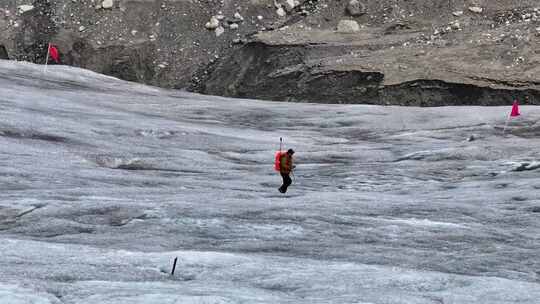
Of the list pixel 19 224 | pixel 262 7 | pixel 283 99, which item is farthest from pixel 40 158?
pixel 262 7

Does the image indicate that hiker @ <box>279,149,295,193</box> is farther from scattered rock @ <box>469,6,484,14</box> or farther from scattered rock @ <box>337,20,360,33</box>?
scattered rock @ <box>469,6,484,14</box>

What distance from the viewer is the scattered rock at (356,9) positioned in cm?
4303

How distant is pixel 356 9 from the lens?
43062 millimetres

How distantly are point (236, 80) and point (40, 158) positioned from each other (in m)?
22.1

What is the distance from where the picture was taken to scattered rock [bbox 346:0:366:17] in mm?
43031

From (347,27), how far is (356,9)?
1.51 m

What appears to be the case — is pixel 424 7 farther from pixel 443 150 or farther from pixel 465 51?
pixel 443 150

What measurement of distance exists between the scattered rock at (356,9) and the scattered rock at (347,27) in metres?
0.95

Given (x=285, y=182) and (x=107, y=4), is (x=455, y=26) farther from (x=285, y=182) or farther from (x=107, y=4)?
(x=285, y=182)

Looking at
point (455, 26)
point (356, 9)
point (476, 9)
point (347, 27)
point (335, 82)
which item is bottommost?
point (335, 82)

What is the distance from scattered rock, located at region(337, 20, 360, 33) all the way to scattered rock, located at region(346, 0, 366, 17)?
3.11 ft

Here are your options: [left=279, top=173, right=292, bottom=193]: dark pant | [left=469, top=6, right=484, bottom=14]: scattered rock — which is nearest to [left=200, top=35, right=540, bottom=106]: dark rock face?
[left=469, top=6, right=484, bottom=14]: scattered rock

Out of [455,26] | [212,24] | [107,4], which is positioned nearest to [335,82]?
[455,26]

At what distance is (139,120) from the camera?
26516 mm
